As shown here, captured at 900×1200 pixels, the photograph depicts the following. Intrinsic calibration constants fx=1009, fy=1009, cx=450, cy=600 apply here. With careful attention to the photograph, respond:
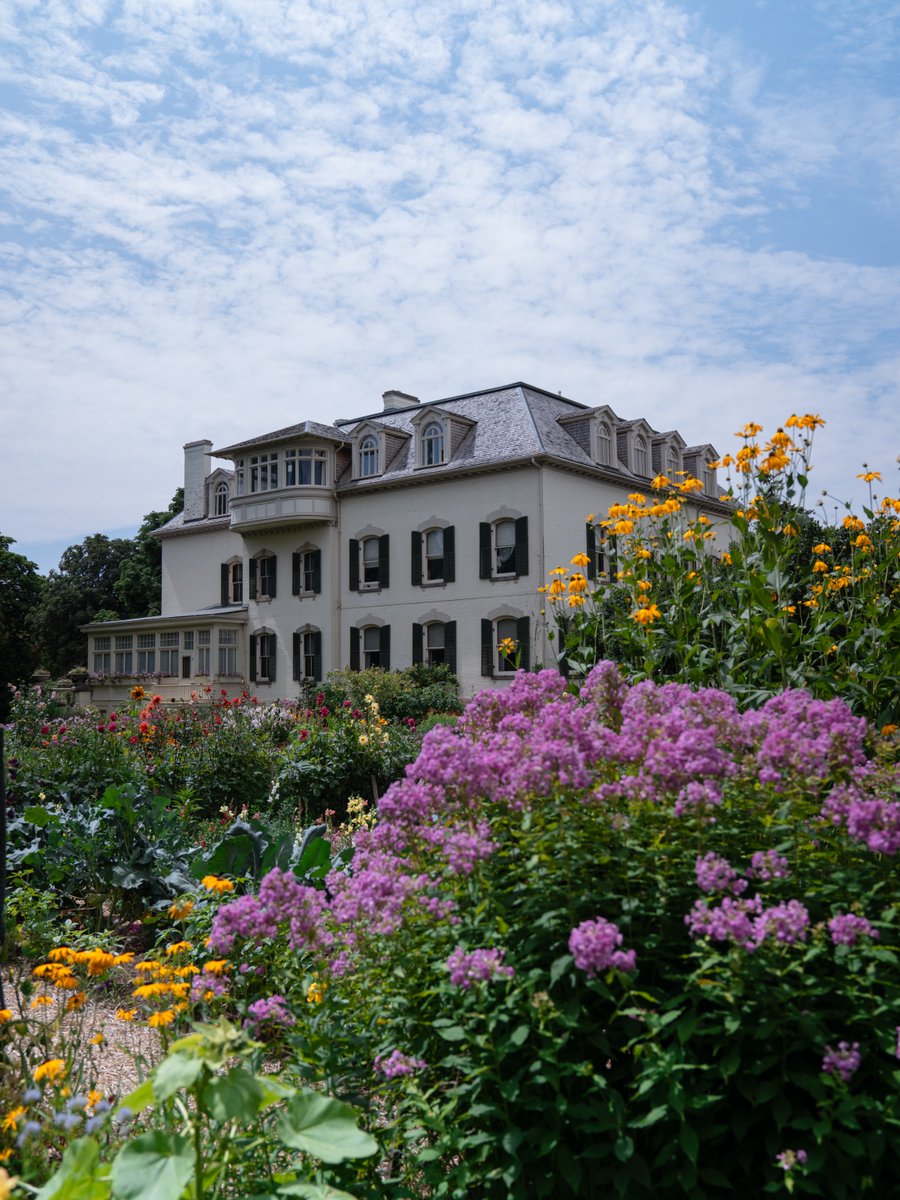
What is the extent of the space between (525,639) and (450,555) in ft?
11.8

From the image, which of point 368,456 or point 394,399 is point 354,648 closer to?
point 368,456

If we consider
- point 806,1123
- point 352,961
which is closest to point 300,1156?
point 352,961

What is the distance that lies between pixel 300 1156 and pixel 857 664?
3.96 meters

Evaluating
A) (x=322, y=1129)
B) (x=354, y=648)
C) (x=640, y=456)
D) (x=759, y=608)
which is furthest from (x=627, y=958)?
(x=640, y=456)

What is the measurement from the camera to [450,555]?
27.8m

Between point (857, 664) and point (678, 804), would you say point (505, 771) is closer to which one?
point (678, 804)

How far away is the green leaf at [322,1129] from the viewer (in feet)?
7.74

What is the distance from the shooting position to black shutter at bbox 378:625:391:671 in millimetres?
28625

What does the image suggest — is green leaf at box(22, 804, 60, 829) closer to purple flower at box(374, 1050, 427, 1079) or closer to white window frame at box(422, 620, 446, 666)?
purple flower at box(374, 1050, 427, 1079)

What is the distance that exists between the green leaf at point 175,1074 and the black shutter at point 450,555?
25.3 m

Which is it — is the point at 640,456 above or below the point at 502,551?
above

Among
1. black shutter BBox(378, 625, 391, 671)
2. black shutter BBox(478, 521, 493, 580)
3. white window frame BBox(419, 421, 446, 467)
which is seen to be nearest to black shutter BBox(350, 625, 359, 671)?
black shutter BBox(378, 625, 391, 671)

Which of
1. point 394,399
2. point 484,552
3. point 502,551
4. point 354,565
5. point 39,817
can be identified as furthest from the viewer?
point 394,399

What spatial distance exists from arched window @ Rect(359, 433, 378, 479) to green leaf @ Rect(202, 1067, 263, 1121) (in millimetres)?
28154
